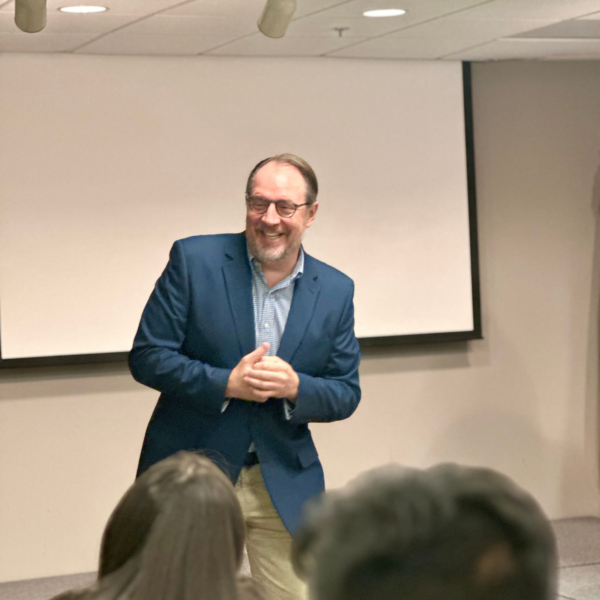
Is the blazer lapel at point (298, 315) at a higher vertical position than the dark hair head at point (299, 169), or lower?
lower

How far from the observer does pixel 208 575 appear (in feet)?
3.16

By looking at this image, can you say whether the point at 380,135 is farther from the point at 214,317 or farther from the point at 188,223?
the point at 214,317

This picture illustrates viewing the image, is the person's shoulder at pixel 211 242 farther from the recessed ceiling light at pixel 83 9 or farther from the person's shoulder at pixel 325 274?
the recessed ceiling light at pixel 83 9

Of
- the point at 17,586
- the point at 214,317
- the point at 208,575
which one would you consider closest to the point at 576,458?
the point at 17,586

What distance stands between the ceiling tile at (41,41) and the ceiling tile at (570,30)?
2109 mm

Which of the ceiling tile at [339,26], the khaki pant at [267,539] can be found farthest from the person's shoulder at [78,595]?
the ceiling tile at [339,26]

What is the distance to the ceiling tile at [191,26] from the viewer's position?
3930 mm

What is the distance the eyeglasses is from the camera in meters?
2.68

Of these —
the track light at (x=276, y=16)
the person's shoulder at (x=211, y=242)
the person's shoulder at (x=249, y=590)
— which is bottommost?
the person's shoulder at (x=249, y=590)

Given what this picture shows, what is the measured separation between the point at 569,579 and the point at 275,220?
2.80 metres

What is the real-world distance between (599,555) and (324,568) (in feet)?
15.4

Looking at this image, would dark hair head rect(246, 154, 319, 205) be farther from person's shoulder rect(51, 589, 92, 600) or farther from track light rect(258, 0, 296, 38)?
person's shoulder rect(51, 589, 92, 600)

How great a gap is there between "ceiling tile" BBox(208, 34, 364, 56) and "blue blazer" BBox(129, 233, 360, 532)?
1964 mm

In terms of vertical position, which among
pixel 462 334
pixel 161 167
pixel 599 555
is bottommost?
pixel 599 555
